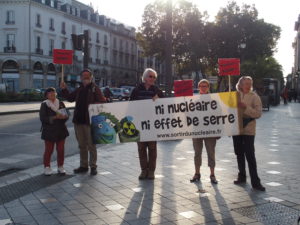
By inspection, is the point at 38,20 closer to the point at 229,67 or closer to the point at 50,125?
the point at 229,67

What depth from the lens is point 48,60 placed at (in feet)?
197

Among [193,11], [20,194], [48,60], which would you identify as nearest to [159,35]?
[193,11]

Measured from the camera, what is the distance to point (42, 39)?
59.4 metres

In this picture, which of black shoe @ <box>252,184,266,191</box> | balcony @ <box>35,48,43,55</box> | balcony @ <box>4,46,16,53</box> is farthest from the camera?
balcony @ <box>35,48,43,55</box>

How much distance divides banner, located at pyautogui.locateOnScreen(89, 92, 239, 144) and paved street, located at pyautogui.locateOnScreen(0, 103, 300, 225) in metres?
0.73

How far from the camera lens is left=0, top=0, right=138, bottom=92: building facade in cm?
5612

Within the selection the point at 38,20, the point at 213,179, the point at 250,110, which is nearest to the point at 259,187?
the point at 213,179

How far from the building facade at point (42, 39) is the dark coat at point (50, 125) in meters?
48.0

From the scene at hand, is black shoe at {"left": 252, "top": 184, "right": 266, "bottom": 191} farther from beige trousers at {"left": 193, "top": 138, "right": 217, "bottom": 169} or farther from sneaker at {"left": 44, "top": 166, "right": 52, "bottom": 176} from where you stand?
sneaker at {"left": 44, "top": 166, "right": 52, "bottom": 176}

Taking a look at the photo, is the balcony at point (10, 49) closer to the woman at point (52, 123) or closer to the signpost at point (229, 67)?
the signpost at point (229, 67)

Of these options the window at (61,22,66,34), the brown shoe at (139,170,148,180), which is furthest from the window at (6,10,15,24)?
the brown shoe at (139,170,148,180)

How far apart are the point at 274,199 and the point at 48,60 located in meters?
57.3

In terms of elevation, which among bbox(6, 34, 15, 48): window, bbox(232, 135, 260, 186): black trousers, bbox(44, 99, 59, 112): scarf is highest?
bbox(6, 34, 15, 48): window

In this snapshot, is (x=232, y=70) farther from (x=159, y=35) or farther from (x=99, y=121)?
(x=159, y=35)
